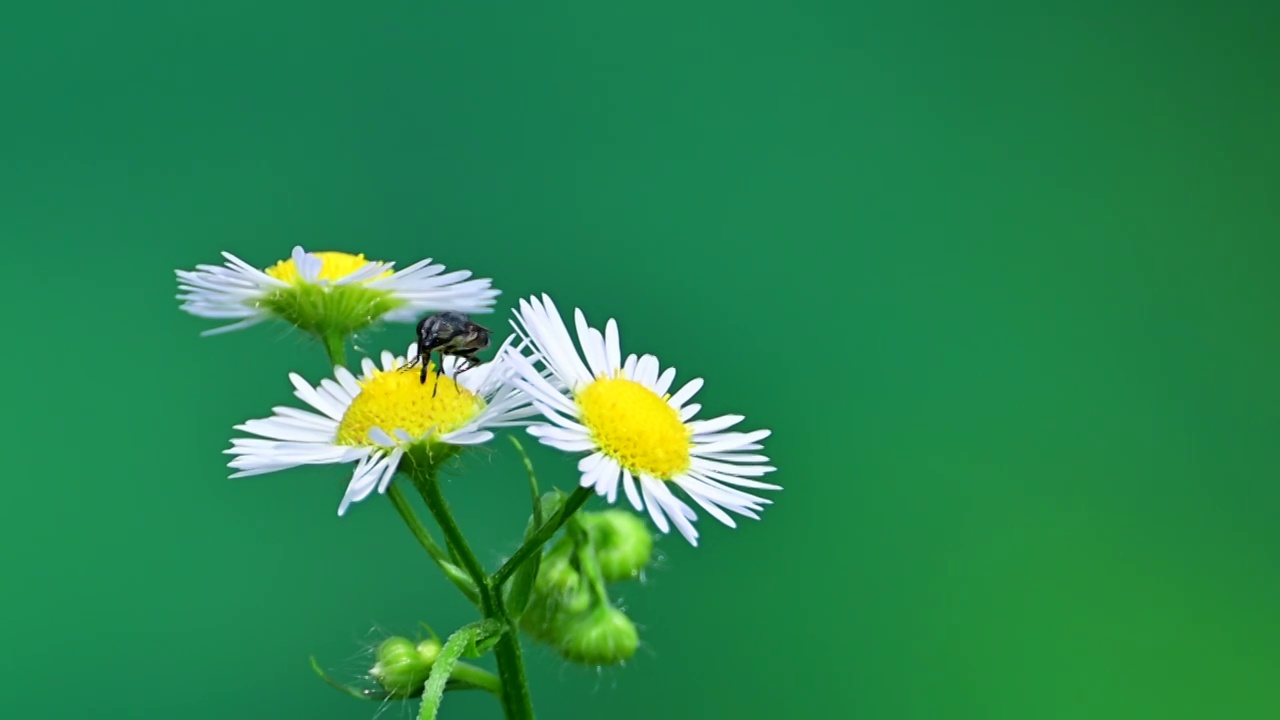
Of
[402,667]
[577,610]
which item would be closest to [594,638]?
[577,610]

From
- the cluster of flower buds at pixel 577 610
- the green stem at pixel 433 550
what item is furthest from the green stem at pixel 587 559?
the green stem at pixel 433 550

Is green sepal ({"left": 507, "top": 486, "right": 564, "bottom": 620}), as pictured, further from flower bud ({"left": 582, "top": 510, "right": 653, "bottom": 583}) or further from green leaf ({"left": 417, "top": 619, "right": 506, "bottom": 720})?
flower bud ({"left": 582, "top": 510, "right": 653, "bottom": 583})

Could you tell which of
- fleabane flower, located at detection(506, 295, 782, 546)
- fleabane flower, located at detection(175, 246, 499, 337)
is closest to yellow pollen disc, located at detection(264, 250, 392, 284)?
fleabane flower, located at detection(175, 246, 499, 337)

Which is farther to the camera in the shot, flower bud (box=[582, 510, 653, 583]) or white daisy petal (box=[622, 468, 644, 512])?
flower bud (box=[582, 510, 653, 583])

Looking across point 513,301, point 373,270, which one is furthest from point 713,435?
point 513,301

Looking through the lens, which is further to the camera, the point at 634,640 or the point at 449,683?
the point at 634,640

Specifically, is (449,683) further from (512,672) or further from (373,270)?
(373,270)

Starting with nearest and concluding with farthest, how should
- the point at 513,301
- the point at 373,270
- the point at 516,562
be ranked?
1. the point at 516,562
2. the point at 373,270
3. the point at 513,301

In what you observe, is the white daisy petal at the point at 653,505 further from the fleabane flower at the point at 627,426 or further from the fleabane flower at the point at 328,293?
the fleabane flower at the point at 328,293
